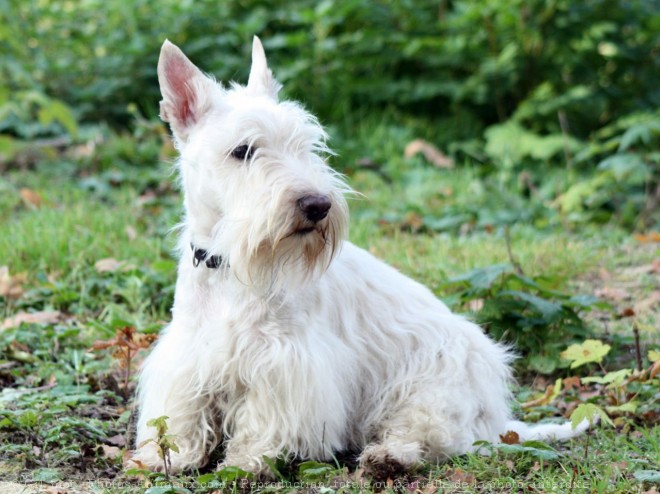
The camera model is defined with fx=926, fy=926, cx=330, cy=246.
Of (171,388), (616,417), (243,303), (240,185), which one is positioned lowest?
(616,417)

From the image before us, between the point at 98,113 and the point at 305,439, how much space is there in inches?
252

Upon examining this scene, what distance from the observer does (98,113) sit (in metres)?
9.11

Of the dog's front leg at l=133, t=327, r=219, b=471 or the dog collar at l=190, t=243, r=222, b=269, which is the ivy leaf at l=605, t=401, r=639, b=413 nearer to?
the dog's front leg at l=133, t=327, r=219, b=471

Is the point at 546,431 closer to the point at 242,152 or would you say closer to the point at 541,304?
the point at 541,304

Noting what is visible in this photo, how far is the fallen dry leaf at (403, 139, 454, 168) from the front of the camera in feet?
28.4

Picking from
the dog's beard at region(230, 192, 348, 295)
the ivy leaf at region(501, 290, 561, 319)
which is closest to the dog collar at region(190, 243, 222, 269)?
the dog's beard at region(230, 192, 348, 295)

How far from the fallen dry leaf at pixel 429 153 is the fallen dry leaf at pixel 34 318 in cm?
448

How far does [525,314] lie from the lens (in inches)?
185

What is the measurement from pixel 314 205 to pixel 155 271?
2414 millimetres

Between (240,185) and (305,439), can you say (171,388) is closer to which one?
(305,439)

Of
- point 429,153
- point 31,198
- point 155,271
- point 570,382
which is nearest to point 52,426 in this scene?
point 155,271

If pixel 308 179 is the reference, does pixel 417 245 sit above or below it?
below

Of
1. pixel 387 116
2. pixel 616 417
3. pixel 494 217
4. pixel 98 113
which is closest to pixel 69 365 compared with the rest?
pixel 616 417

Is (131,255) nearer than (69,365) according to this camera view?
No
